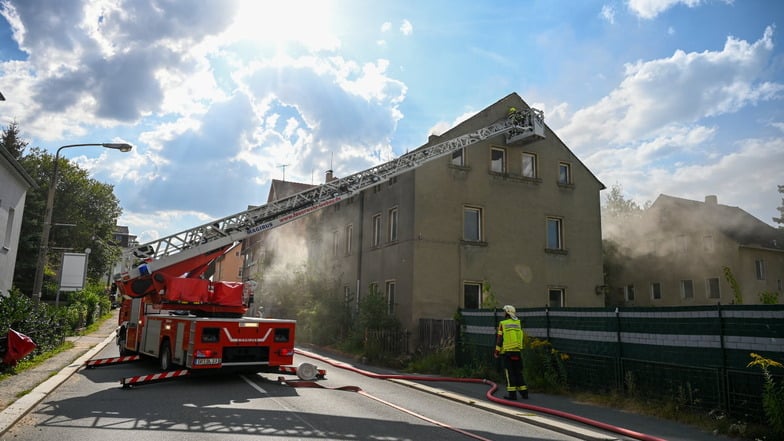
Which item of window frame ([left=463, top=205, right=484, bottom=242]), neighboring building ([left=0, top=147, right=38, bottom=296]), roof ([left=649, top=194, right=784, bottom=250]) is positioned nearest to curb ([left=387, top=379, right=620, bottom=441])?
window frame ([left=463, top=205, right=484, bottom=242])

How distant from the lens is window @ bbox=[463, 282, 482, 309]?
2061 cm

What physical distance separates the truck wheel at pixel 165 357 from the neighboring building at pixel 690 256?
2899 centimetres

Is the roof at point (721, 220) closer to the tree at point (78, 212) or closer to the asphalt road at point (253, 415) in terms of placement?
the asphalt road at point (253, 415)

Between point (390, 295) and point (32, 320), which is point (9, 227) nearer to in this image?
point (32, 320)

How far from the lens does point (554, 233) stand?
75.7 feet

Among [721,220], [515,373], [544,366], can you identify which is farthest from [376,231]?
[721,220]

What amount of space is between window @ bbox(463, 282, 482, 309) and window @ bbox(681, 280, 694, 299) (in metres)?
19.2

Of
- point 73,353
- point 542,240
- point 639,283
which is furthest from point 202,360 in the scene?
point 639,283

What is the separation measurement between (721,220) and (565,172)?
18.6m

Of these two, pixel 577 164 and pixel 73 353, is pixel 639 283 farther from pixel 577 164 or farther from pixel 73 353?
pixel 73 353

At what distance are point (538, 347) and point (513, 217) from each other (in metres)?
10.4

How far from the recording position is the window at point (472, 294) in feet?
67.6

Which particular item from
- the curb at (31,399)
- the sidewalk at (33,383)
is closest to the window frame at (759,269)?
the sidewalk at (33,383)

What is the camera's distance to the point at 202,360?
35.4 ft
